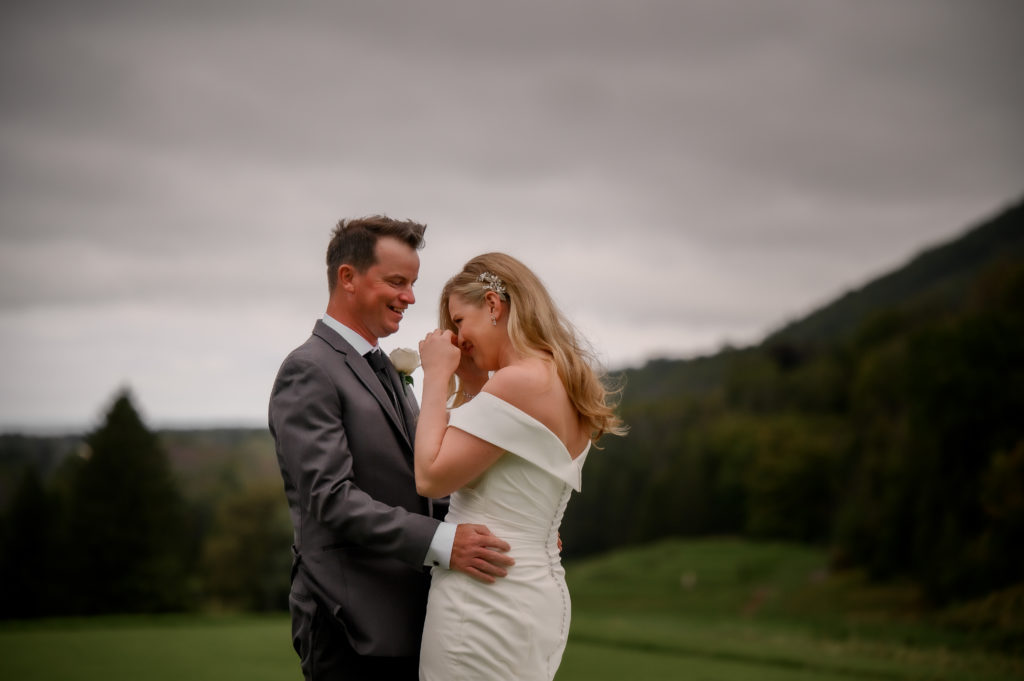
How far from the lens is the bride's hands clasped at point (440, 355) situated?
126 inches

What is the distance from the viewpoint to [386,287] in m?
3.42

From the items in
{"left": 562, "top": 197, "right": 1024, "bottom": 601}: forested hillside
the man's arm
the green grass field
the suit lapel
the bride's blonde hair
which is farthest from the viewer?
{"left": 562, "top": 197, "right": 1024, "bottom": 601}: forested hillside

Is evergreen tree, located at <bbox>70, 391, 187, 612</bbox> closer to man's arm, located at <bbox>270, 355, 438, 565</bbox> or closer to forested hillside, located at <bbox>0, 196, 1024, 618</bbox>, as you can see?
forested hillside, located at <bbox>0, 196, 1024, 618</bbox>

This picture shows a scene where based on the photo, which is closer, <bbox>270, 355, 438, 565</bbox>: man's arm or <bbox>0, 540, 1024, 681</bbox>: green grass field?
<bbox>270, 355, 438, 565</bbox>: man's arm

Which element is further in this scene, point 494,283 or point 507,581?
point 494,283

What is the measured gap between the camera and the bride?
3.04m

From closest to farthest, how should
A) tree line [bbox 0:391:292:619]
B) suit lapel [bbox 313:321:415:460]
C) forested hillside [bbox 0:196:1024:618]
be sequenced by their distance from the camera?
suit lapel [bbox 313:321:415:460]
forested hillside [bbox 0:196:1024:618]
tree line [bbox 0:391:292:619]

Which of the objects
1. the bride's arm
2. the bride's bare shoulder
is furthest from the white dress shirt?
the bride's bare shoulder

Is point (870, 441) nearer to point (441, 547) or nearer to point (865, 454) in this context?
point (865, 454)

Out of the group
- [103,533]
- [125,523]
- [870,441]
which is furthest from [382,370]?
[870,441]

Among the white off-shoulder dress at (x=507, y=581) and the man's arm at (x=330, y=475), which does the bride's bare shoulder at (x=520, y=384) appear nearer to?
the white off-shoulder dress at (x=507, y=581)

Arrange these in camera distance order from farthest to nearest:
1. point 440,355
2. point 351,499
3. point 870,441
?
1. point 870,441
2. point 440,355
3. point 351,499

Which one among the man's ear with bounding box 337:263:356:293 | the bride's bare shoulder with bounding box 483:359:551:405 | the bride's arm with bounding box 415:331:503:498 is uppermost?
the man's ear with bounding box 337:263:356:293

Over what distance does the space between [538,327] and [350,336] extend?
73cm
